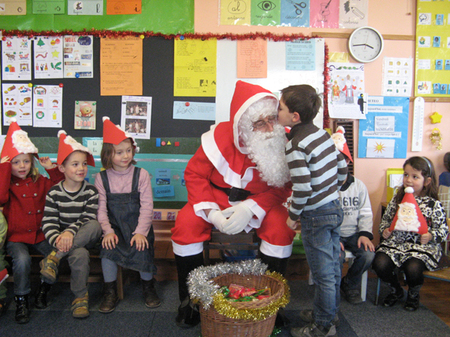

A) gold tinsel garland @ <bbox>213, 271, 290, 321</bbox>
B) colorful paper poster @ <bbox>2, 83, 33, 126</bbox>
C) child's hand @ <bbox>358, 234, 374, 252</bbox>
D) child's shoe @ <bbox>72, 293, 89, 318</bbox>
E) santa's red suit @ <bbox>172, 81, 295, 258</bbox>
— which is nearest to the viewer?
gold tinsel garland @ <bbox>213, 271, 290, 321</bbox>

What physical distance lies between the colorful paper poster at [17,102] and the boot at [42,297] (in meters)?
1.50

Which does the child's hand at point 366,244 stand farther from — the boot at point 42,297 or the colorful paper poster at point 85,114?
the colorful paper poster at point 85,114

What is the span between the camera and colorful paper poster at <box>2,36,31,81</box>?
264 centimetres

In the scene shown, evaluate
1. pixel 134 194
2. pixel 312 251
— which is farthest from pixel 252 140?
pixel 134 194

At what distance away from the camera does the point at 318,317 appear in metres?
1.61

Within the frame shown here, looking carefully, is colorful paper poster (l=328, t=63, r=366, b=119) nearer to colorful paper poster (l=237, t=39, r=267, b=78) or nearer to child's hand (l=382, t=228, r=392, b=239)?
colorful paper poster (l=237, t=39, r=267, b=78)

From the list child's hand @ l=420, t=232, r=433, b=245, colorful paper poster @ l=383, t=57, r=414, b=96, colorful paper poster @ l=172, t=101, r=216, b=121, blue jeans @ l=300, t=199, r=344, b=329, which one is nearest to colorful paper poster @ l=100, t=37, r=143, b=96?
colorful paper poster @ l=172, t=101, r=216, b=121

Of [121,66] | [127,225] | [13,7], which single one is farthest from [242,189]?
[13,7]

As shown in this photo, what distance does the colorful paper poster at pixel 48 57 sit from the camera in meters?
2.63

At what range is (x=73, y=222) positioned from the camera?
2.00 meters

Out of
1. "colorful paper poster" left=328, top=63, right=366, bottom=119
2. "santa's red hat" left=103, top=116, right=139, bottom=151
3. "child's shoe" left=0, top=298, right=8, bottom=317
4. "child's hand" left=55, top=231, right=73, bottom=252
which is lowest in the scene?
"child's shoe" left=0, top=298, right=8, bottom=317

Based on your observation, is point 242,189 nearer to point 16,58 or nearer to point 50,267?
point 50,267

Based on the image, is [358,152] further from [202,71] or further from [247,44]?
[202,71]

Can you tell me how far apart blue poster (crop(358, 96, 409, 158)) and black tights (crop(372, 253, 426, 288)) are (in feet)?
3.45
